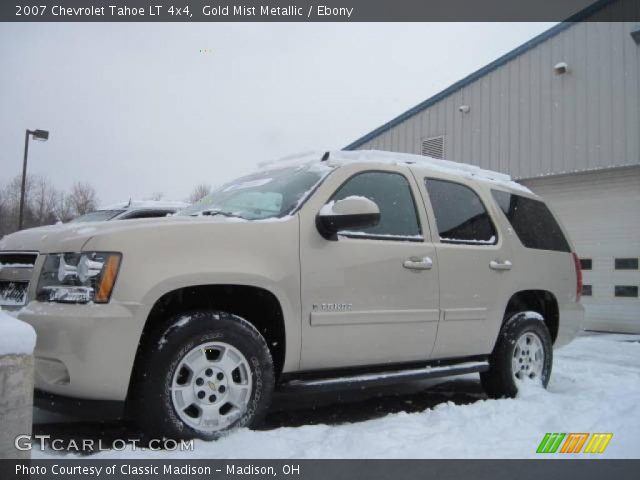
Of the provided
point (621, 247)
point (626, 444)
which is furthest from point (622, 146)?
point (626, 444)

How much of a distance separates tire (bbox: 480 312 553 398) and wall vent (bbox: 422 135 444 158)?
7981 millimetres

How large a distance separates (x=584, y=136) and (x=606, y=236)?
1823mm

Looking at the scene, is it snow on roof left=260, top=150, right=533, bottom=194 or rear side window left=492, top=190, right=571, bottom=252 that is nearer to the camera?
snow on roof left=260, top=150, right=533, bottom=194

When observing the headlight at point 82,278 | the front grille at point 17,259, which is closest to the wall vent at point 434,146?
the front grille at point 17,259

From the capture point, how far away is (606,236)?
387 inches

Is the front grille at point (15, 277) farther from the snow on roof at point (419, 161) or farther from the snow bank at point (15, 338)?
the snow on roof at point (419, 161)

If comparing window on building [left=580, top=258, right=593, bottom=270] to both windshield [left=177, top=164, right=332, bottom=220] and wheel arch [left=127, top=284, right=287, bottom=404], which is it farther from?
wheel arch [left=127, top=284, right=287, bottom=404]

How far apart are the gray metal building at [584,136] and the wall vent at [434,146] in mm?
821

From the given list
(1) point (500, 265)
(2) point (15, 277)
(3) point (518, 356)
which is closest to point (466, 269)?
(1) point (500, 265)

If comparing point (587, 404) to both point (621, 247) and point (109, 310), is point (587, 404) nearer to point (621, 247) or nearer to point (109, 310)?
point (109, 310)

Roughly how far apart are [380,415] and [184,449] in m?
1.73

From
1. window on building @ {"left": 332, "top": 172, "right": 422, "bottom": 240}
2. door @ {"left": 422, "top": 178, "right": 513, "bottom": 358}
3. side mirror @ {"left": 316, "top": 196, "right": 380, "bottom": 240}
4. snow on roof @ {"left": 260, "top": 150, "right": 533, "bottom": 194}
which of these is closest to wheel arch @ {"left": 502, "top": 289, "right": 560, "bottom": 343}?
door @ {"left": 422, "top": 178, "right": 513, "bottom": 358}

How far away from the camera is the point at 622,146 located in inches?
360

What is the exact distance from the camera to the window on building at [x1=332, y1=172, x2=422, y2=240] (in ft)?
12.2
